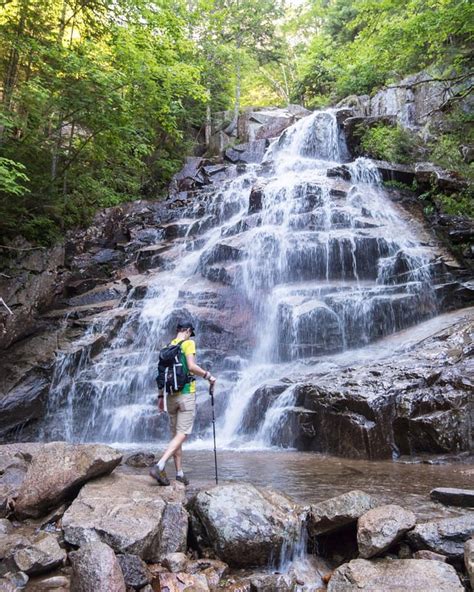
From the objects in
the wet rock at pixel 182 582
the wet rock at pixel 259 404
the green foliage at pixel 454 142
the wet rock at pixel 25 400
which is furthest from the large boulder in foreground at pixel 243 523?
the green foliage at pixel 454 142

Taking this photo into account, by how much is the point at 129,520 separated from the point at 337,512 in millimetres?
1898

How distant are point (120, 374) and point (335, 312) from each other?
5.53 meters

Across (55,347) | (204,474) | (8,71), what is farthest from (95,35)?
(204,474)

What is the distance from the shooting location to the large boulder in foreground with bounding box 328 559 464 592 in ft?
10.7

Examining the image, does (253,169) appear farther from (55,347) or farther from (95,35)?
(55,347)

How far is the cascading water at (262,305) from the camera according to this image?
10.0 metres

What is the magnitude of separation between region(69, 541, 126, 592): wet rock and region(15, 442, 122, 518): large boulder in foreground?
118 cm

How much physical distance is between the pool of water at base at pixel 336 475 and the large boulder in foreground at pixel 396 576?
715mm

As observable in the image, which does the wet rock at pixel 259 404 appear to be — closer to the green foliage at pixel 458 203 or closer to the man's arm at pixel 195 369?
the man's arm at pixel 195 369

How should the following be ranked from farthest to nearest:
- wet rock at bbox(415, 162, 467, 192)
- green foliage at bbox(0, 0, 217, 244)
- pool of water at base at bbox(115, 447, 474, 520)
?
1. wet rock at bbox(415, 162, 467, 192)
2. green foliage at bbox(0, 0, 217, 244)
3. pool of water at base at bbox(115, 447, 474, 520)

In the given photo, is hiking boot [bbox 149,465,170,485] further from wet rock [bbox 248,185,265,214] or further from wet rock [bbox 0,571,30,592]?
wet rock [bbox 248,185,265,214]

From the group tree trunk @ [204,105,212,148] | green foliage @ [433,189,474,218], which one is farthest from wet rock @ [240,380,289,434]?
tree trunk @ [204,105,212,148]

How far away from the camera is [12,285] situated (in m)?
12.5

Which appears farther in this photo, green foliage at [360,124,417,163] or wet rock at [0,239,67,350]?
green foliage at [360,124,417,163]
